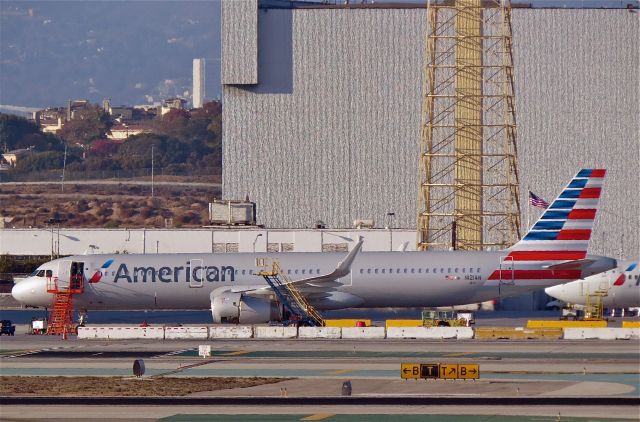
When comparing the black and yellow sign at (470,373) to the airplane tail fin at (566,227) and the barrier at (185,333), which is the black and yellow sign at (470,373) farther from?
the airplane tail fin at (566,227)

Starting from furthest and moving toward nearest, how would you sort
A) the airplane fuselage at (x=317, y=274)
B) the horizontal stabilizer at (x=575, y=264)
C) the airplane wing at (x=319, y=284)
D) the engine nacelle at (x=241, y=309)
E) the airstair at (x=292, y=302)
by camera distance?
1. the airplane fuselage at (x=317, y=274)
2. the horizontal stabilizer at (x=575, y=264)
3. the airplane wing at (x=319, y=284)
4. the engine nacelle at (x=241, y=309)
5. the airstair at (x=292, y=302)

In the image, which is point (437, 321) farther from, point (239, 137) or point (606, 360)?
point (239, 137)

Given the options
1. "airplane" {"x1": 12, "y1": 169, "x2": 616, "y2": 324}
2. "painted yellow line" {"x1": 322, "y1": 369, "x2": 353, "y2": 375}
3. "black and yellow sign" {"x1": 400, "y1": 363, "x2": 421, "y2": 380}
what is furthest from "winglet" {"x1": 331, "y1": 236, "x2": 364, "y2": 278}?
"black and yellow sign" {"x1": 400, "y1": 363, "x2": 421, "y2": 380}

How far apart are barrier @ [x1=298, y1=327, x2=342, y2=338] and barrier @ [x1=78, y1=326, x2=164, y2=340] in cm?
660

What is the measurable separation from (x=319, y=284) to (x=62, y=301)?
44.3 feet

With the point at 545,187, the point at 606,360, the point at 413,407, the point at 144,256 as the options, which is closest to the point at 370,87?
the point at 545,187

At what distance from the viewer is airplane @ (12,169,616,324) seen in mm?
69000

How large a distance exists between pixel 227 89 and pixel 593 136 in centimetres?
3181

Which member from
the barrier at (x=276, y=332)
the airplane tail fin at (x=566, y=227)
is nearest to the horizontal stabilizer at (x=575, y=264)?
the airplane tail fin at (x=566, y=227)

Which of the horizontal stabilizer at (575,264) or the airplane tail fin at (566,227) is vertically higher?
the airplane tail fin at (566,227)

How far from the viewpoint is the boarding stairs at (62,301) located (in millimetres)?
67312

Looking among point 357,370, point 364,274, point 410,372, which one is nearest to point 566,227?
point 364,274

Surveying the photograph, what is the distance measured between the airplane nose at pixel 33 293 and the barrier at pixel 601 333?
2807 centimetres

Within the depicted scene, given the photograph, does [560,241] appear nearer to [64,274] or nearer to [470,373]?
[64,274]
